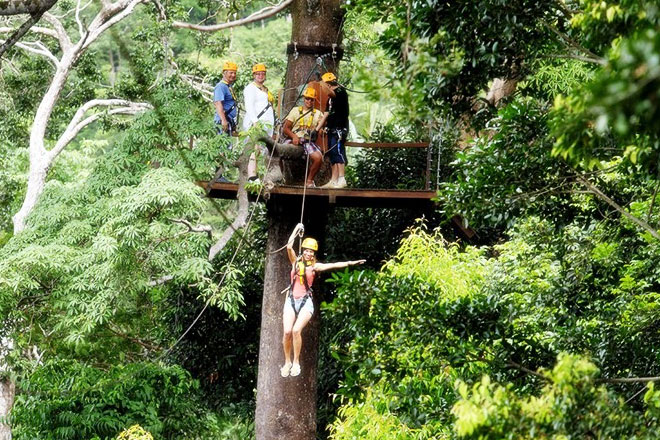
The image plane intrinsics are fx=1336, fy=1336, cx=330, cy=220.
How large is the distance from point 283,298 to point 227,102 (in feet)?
7.15

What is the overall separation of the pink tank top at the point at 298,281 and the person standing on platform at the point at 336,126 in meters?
1.35

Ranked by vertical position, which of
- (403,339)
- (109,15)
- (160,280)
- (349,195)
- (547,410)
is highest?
(109,15)

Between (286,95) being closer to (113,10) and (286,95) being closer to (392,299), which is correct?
(113,10)

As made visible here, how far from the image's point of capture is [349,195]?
1359 cm

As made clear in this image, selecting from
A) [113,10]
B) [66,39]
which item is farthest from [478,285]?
[66,39]

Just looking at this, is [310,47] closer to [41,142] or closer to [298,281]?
[298,281]

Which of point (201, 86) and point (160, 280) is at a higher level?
point (201, 86)

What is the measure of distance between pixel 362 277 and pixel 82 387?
5.88 m

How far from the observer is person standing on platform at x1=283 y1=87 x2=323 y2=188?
13344 mm

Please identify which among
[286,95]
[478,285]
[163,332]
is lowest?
[163,332]

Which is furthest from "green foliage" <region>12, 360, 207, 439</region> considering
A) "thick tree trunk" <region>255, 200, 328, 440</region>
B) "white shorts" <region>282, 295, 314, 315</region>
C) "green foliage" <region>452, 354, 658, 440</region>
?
"green foliage" <region>452, 354, 658, 440</region>

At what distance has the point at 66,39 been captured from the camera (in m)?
19.1

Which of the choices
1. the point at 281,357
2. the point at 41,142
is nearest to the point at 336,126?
the point at 281,357

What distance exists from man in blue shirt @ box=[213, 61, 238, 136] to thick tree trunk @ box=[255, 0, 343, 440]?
1.95ft
